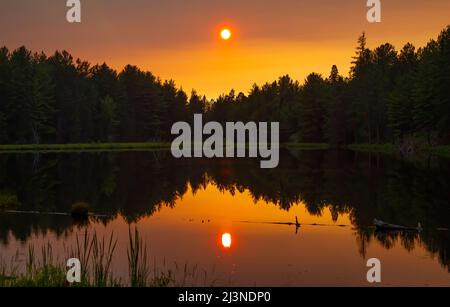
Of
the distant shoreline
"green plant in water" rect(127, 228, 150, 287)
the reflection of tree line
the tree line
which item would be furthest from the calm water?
the tree line

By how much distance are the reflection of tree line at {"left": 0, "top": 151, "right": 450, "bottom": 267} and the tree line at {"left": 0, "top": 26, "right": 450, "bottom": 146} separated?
Result: 38.0m

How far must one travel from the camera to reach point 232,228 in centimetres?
3123

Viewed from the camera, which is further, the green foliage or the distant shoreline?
the distant shoreline

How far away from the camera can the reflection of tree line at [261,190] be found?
31312 mm

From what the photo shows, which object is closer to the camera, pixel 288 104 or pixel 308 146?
pixel 308 146

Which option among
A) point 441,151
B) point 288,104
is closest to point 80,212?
point 441,151

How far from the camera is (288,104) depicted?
181 metres

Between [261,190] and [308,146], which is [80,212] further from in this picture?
[308,146]

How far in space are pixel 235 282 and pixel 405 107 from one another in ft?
316

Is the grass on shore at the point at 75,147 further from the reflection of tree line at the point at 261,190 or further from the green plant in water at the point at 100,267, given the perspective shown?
the green plant in water at the point at 100,267

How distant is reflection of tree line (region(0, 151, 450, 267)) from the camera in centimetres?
3131

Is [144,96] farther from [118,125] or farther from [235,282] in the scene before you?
[235,282]

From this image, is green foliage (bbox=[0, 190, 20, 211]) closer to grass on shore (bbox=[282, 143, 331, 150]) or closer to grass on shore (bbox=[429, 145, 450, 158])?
grass on shore (bbox=[429, 145, 450, 158])

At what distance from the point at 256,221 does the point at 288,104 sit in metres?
151
